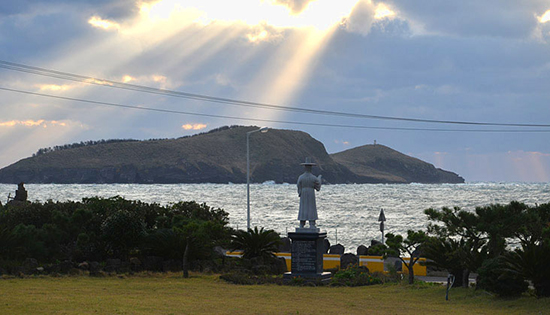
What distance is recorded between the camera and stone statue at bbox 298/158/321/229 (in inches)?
930

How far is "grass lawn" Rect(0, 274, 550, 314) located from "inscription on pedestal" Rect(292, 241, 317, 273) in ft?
6.58

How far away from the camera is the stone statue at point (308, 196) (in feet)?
77.5

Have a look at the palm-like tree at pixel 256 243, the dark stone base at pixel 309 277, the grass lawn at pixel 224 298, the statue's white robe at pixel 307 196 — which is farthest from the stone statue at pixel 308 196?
the grass lawn at pixel 224 298

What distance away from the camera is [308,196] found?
2384cm

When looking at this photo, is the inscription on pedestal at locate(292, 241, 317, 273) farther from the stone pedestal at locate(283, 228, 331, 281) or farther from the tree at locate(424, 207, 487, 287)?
the tree at locate(424, 207, 487, 287)

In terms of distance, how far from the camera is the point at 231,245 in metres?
27.1

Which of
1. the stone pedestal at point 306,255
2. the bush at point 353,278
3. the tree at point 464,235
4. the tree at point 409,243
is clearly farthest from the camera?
the stone pedestal at point 306,255

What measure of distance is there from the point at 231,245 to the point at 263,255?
1577 millimetres

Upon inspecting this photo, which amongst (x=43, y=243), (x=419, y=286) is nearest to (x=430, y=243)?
(x=419, y=286)

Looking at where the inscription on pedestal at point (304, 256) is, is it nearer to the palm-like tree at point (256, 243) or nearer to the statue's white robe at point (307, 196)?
the statue's white robe at point (307, 196)

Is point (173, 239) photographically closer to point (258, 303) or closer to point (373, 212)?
point (258, 303)

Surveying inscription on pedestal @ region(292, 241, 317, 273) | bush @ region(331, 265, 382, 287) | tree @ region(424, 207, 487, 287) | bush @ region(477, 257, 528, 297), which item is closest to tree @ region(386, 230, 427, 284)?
bush @ region(331, 265, 382, 287)

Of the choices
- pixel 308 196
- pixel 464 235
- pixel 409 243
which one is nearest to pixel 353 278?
pixel 409 243

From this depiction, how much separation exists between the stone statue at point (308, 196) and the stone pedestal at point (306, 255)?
2.17 ft
